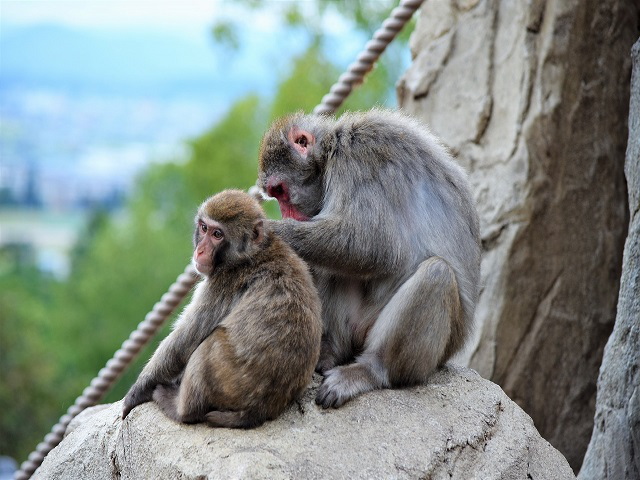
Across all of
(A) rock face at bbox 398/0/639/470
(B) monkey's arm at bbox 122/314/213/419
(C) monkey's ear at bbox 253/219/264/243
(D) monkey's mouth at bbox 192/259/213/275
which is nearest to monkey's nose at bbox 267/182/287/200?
(C) monkey's ear at bbox 253/219/264/243

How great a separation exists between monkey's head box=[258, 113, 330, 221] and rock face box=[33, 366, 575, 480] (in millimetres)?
862

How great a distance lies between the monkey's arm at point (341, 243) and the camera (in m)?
3.71

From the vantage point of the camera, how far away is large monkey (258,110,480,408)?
11.8 ft

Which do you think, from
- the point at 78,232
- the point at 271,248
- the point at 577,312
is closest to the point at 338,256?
the point at 271,248

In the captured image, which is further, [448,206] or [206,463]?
[448,206]

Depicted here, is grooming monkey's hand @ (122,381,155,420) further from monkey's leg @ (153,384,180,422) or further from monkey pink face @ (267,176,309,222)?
monkey pink face @ (267,176,309,222)

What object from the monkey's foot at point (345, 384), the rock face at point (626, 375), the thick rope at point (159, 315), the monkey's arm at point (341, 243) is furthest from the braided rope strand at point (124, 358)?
the rock face at point (626, 375)

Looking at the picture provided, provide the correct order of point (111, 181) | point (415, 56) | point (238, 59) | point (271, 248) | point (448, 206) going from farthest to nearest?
point (111, 181), point (238, 59), point (415, 56), point (448, 206), point (271, 248)

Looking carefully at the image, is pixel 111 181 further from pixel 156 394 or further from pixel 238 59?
pixel 156 394

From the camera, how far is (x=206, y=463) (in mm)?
3076

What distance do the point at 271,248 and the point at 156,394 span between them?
72cm

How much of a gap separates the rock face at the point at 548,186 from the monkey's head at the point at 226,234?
2.16 metres

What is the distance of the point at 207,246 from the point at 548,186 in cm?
247

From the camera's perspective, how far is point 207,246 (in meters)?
3.44
